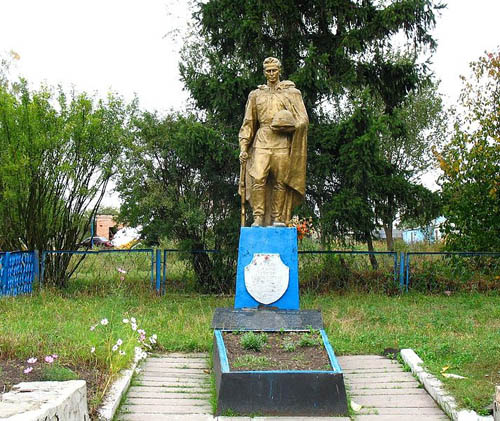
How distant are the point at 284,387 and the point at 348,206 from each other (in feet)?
20.9

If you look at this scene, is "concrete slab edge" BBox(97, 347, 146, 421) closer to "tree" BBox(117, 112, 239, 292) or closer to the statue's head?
the statue's head

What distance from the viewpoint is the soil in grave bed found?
203 inches

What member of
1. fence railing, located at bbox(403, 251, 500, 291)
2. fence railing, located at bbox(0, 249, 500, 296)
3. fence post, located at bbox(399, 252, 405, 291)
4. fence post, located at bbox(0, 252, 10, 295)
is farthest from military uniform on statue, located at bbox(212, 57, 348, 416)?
fence railing, located at bbox(403, 251, 500, 291)

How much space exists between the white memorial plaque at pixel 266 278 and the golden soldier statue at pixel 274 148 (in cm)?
56

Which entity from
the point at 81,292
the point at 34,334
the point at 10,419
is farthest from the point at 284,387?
the point at 81,292

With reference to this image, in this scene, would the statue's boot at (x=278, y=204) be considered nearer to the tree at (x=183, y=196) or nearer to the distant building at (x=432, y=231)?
the tree at (x=183, y=196)

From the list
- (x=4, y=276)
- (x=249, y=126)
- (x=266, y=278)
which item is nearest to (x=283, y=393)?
(x=266, y=278)

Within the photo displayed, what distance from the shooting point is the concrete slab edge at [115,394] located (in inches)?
173

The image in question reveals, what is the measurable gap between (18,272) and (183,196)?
10.5 feet

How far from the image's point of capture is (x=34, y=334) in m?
6.64

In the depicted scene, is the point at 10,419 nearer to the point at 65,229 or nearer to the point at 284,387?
the point at 284,387

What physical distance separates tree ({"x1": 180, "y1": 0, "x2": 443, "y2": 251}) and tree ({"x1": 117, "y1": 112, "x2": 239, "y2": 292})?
0.81m

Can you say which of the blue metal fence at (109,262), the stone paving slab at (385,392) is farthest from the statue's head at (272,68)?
the blue metal fence at (109,262)

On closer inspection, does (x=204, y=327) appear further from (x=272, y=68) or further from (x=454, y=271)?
(x=454, y=271)
